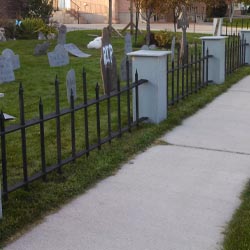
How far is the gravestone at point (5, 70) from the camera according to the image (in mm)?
10703

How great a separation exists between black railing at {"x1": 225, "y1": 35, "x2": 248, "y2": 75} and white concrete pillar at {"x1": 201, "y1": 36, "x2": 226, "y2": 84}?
4.15 feet

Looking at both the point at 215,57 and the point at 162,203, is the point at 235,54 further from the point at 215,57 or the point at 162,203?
the point at 162,203

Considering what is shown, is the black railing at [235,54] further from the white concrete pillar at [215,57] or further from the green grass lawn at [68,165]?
the white concrete pillar at [215,57]

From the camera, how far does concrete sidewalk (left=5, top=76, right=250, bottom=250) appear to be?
384 centimetres

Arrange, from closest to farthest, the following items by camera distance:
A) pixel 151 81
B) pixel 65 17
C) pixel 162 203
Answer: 1. pixel 162 203
2. pixel 151 81
3. pixel 65 17

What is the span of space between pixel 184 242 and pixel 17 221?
3.90 ft

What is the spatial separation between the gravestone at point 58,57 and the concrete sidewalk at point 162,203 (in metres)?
6.87

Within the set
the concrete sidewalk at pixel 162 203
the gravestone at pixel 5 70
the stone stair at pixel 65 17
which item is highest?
the stone stair at pixel 65 17

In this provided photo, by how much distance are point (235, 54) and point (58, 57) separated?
408 centimetres

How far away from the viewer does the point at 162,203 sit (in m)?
4.52

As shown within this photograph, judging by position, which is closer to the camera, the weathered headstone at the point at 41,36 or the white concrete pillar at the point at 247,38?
the white concrete pillar at the point at 247,38

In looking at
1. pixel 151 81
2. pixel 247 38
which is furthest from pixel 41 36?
pixel 151 81

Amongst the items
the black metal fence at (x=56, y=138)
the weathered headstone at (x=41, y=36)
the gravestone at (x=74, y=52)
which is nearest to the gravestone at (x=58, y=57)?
the gravestone at (x=74, y=52)

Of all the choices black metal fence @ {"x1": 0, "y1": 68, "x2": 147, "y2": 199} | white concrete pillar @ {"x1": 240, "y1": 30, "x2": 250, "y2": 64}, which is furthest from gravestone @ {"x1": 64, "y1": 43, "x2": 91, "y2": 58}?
black metal fence @ {"x1": 0, "y1": 68, "x2": 147, "y2": 199}
